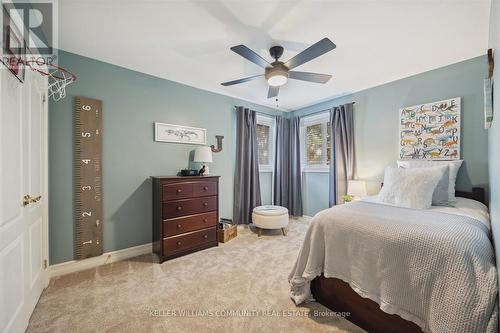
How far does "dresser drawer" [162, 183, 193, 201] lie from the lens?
2482mm

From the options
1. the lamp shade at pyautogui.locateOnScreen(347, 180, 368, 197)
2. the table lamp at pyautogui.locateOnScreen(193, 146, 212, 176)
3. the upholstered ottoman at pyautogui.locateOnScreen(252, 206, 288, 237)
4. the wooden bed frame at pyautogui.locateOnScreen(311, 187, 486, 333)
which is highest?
the table lamp at pyautogui.locateOnScreen(193, 146, 212, 176)

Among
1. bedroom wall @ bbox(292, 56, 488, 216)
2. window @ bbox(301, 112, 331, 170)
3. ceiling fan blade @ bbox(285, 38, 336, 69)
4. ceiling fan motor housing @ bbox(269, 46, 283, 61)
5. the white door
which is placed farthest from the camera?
window @ bbox(301, 112, 331, 170)

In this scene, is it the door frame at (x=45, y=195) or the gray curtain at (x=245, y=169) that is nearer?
the door frame at (x=45, y=195)

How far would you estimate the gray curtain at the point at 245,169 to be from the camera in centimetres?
375

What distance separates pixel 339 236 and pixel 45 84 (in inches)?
123

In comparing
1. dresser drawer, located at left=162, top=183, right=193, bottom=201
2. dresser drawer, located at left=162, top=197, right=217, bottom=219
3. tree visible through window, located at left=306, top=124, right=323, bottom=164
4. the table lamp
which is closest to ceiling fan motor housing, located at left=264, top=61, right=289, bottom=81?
the table lamp

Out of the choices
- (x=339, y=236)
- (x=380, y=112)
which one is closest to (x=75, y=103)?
(x=339, y=236)

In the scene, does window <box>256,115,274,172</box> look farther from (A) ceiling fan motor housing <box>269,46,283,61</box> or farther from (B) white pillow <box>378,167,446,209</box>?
(B) white pillow <box>378,167,446,209</box>

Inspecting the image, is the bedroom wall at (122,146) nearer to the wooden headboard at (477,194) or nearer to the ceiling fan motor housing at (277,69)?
the ceiling fan motor housing at (277,69)

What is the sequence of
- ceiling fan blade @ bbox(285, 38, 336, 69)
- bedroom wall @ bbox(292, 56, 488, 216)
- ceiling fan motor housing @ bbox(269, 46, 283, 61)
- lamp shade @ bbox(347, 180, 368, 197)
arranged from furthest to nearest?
lamp shade @ bbox(347, 180, 368, 197)
bedroom wall @ bbox(292, 56, 488, 216)
ceiling fan motor housing @ bbox(269, 46, 283, 61)
ceiling fan blade @ bbox(285, 38, 336, 69)

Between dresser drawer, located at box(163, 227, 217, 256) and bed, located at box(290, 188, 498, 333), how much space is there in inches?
59.1

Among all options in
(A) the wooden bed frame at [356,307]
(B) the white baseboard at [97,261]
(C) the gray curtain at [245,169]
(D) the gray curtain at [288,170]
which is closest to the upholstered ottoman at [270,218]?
(C) the gray curtain at [245,169]

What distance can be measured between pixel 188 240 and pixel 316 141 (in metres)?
3.15

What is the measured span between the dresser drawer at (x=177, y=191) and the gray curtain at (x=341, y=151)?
99.5 inches
